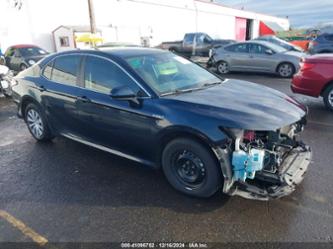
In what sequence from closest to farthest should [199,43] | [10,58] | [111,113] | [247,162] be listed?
[247,162], [111,113], [10,58], [199,43]

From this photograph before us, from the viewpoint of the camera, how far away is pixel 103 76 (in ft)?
12.3

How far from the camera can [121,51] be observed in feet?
13.0

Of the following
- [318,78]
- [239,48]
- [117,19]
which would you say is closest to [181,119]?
[318,78]

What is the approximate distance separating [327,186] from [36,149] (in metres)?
4.41

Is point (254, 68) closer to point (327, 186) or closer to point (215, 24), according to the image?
point (327, 186)

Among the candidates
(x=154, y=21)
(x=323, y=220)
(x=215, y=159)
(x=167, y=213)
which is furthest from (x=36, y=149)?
(x=154, y=21)

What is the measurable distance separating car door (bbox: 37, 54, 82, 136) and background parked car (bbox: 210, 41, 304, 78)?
29.1ft

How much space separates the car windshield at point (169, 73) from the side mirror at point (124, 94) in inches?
9.8

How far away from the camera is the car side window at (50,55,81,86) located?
4.13m

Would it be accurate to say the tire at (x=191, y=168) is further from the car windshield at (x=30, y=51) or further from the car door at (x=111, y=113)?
the car windshield at (x=30, y=51)

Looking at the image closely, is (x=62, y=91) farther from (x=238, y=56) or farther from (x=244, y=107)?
(x=238, y=56)

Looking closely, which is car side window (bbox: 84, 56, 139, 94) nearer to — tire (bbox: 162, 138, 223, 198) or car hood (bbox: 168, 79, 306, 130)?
car hood (bbox: 168, 79, 306, 130)

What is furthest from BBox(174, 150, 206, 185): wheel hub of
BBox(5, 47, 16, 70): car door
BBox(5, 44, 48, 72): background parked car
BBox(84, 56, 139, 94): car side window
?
BBox(5, 47, 16, 70): car door

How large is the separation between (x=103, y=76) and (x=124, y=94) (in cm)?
65
